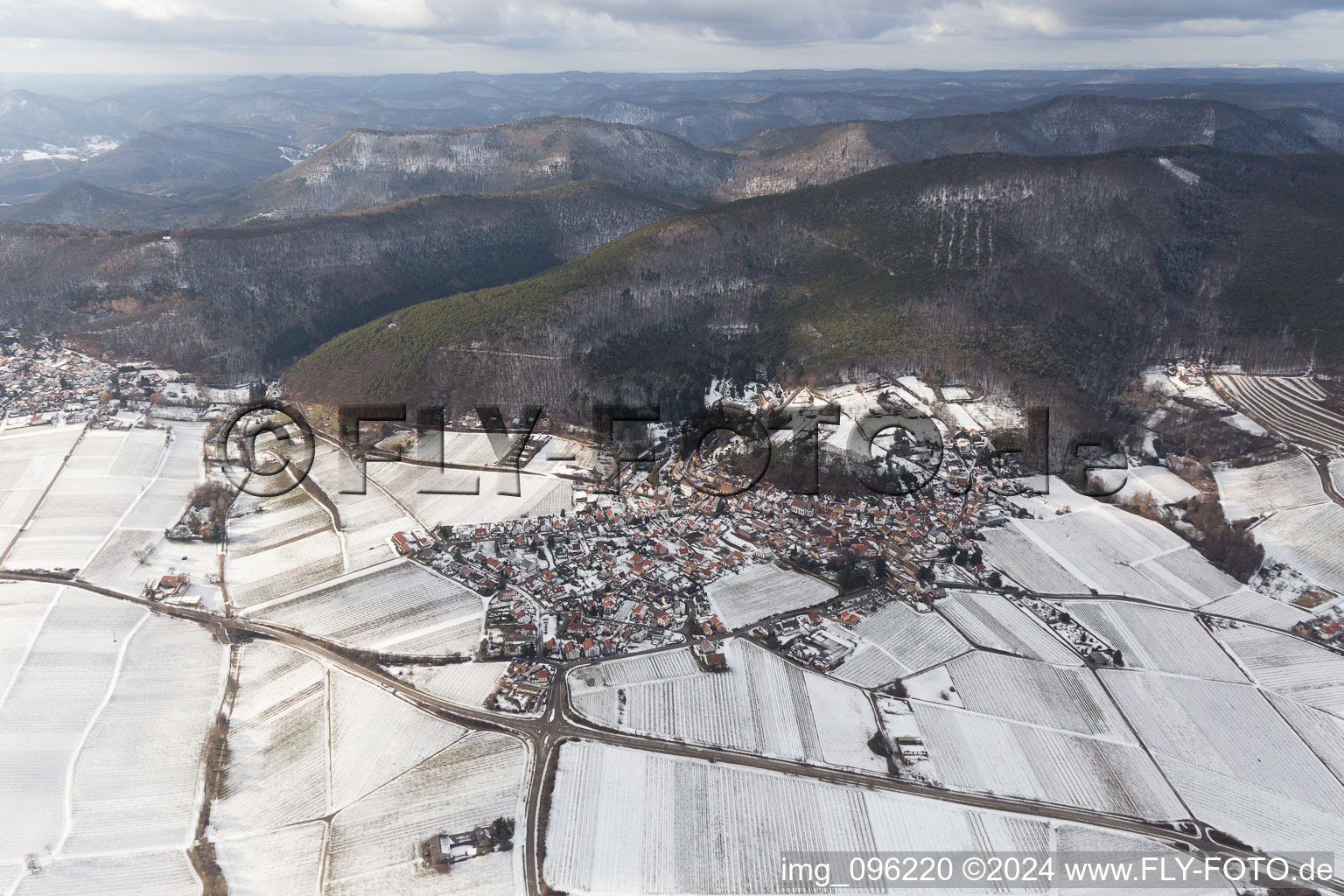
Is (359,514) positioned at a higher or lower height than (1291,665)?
lower

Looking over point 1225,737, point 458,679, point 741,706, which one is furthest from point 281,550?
point 1225,737

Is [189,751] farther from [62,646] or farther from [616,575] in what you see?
[616,575]

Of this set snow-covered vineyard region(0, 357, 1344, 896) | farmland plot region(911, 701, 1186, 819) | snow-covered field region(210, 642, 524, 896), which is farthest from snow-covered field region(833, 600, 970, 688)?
snow-covered field region(210, 642, 524, 896)

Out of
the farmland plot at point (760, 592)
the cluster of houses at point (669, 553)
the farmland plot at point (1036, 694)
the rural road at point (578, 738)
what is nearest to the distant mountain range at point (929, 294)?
the cluster of houses at point (669, 553)

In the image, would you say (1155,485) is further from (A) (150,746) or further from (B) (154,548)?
(B) (154,548)

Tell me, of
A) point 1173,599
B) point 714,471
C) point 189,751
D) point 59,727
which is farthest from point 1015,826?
point 59,727

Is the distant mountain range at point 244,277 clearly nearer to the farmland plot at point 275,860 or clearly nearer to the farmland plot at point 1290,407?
the farmland plot at point 275,860
